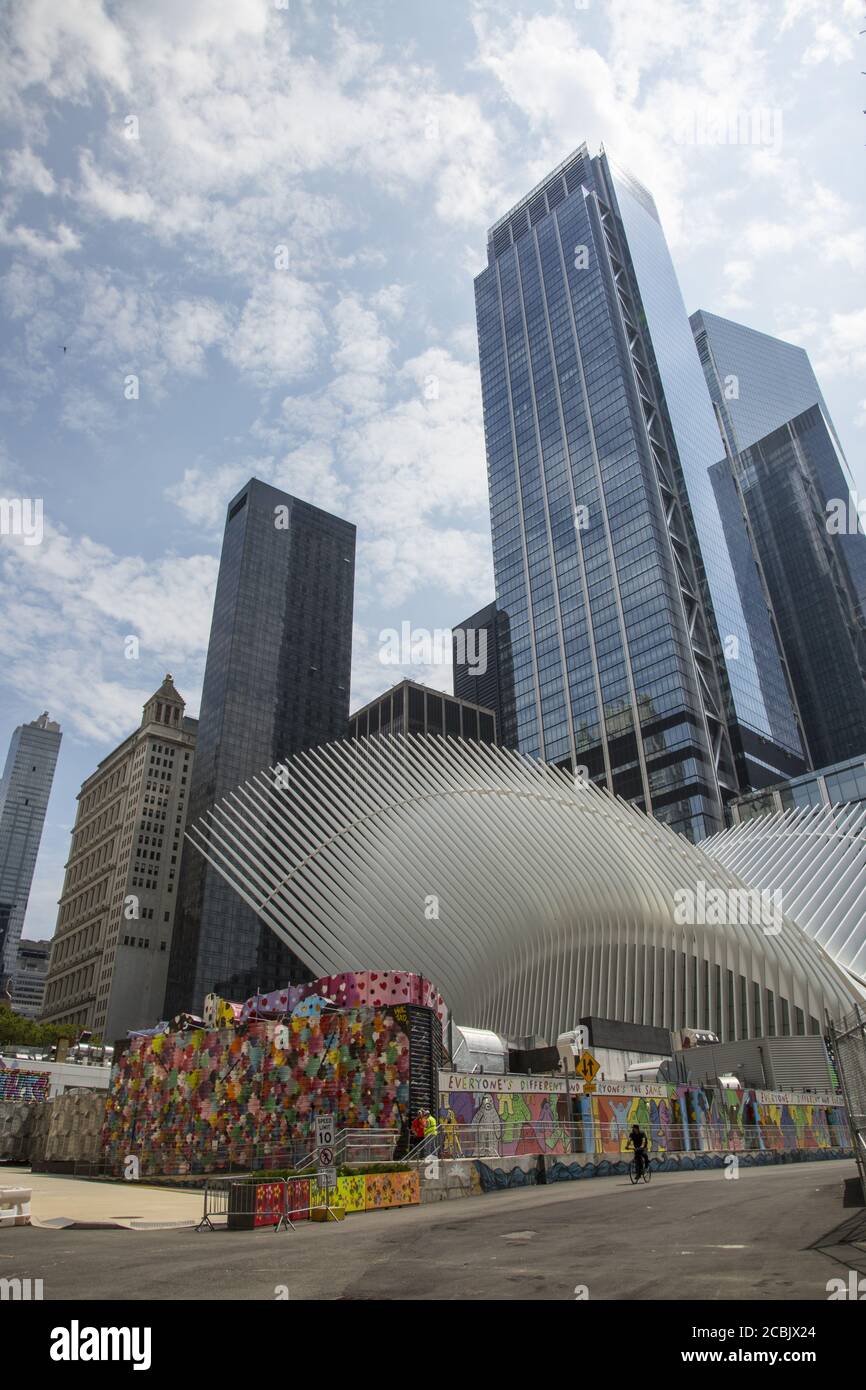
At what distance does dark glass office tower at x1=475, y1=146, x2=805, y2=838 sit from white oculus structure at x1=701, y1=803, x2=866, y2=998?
5865cm

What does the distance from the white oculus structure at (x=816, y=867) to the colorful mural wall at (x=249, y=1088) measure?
27035 mm

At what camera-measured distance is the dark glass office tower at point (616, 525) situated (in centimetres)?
13200

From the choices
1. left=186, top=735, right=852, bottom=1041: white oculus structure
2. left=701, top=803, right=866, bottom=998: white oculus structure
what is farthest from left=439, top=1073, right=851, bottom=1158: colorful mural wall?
left=186, top=735, right=852, bottom=1041: white oculus structure

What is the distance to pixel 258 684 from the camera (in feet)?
517

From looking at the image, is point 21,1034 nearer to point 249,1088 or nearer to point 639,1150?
point 249,1088

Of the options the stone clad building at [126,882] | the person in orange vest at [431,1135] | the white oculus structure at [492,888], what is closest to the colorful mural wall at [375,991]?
the person in orange vest at [431,1135]

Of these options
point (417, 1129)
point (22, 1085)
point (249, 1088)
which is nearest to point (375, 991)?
point (249, 1088)

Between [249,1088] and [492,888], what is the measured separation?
23531mm

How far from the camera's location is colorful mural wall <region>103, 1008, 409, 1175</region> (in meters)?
24.3

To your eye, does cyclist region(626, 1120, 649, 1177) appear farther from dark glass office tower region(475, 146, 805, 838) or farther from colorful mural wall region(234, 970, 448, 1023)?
dark glass office tower region(475, 146, 805, 838)

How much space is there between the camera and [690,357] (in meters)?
177
